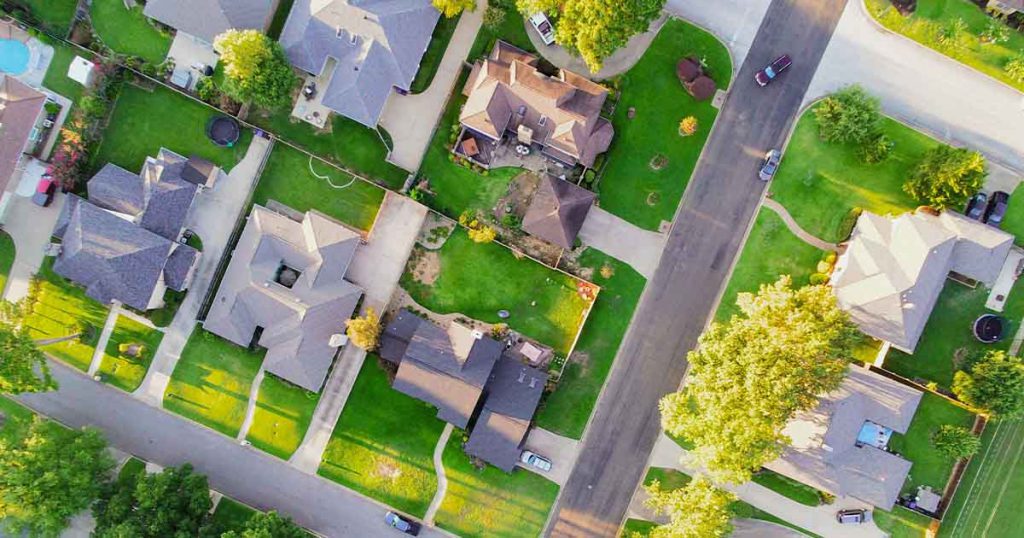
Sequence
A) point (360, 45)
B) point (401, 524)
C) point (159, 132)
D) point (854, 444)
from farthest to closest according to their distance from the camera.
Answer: point (159, 132), point (401, 524), point (854, 444), point (360, 45)

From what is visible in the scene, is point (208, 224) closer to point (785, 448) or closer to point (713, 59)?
point (713, 59)

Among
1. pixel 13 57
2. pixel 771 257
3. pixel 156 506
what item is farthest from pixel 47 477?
pixel 771 257

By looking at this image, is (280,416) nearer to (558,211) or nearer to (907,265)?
(558,211)

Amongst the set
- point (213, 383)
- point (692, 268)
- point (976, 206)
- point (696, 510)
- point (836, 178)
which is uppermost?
point (976, 206)

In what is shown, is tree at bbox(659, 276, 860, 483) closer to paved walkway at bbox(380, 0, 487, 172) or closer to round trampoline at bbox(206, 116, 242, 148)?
paved walkway at bbox(380, 0, 487, 172)

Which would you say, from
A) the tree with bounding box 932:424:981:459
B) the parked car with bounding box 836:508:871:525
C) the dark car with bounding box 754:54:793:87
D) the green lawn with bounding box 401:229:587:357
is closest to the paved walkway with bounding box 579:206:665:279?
the green lawn with bounding box 401:229:587:357

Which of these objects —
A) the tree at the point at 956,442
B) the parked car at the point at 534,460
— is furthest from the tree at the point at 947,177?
the parked car at the point at 534,460
